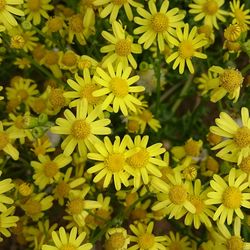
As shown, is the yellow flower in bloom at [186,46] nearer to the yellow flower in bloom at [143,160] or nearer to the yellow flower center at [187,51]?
the yellow flower center at [187,51]

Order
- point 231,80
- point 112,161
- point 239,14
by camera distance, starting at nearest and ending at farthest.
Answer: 1. point 112,161
2. point 231,80
3. point 239,14

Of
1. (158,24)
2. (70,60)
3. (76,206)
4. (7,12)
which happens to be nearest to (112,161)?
(76,206)

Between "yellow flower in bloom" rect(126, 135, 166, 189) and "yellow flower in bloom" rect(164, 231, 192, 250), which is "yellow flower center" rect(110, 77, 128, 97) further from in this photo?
"yellow flower in bloom" rect(164, 231, 192, 250)

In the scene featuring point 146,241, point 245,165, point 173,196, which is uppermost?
point 245,165

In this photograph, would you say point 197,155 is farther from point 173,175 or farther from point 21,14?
point 21,14

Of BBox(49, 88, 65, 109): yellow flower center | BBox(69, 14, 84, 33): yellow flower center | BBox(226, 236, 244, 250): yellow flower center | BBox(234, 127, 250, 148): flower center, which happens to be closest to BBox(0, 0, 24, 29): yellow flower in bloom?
BBox(69, 14, 84, 33): yellow flower center

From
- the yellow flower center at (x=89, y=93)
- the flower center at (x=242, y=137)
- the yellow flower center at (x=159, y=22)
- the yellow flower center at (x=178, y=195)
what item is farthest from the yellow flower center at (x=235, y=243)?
the yellow flower center at (x=159, y=22)

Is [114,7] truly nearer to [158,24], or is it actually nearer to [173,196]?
[158,24]

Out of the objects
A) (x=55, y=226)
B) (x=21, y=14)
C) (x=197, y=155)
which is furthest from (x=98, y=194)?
(x=21, y=14)
